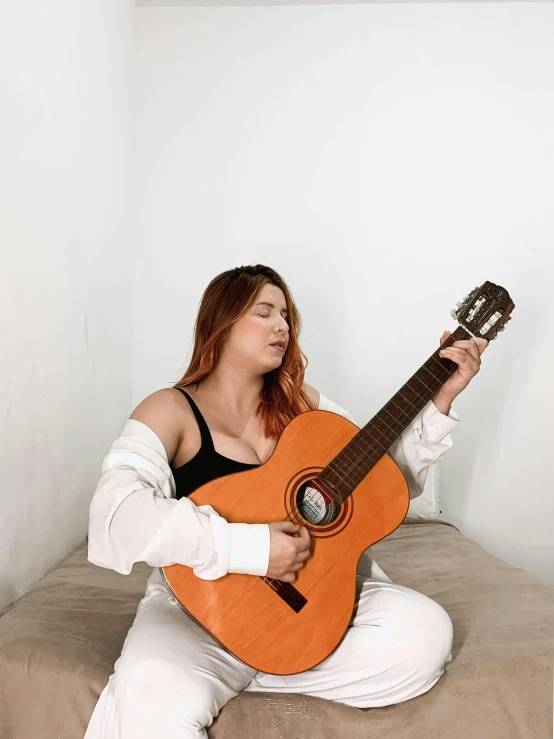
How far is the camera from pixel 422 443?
5.15 ft

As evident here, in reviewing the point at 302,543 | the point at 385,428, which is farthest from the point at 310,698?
the point at 385,428

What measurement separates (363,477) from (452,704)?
46cm

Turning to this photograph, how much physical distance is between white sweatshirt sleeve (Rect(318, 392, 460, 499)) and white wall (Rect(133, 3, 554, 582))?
54.7 inches

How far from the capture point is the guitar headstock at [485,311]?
61.1 inches

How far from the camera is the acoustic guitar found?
1.29 m

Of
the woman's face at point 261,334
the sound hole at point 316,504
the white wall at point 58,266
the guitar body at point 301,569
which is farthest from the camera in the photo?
the white wall at point 58,266

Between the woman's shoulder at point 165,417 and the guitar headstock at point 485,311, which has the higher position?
the guitar headstock at point 485,311

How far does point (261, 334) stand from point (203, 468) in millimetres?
347

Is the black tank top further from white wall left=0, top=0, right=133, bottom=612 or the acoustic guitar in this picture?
white wall left=0, top=0, right=133, bottom=612

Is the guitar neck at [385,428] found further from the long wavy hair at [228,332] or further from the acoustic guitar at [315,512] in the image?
the long wavy hair at [228,332]

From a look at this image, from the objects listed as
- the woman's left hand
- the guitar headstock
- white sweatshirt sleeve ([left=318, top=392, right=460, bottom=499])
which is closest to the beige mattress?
white sweatshirt sleeve ([left=318, top=392, right=460, bottom=499])

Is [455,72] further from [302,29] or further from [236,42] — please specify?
[236,42]

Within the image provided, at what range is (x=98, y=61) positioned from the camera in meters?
2.50

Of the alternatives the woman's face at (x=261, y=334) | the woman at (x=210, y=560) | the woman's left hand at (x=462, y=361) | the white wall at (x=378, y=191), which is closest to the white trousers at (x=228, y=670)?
the woman at (x=210, y=560)
